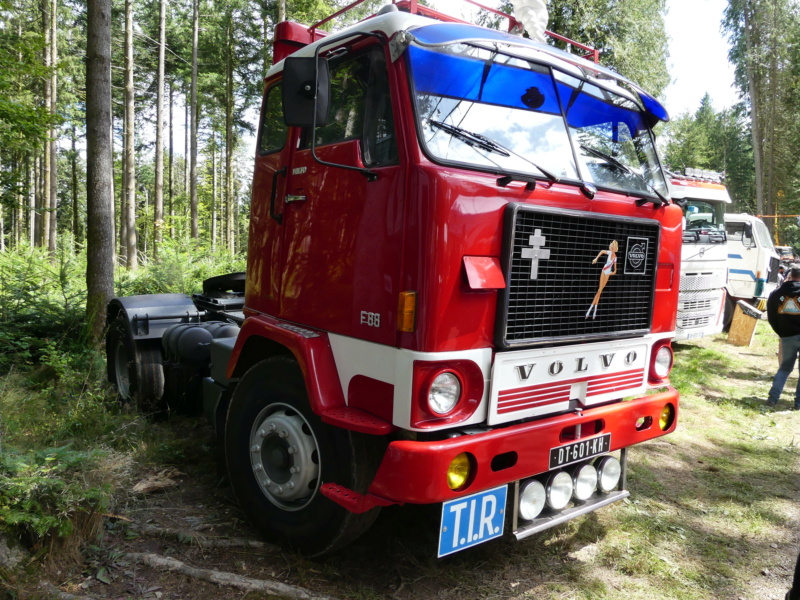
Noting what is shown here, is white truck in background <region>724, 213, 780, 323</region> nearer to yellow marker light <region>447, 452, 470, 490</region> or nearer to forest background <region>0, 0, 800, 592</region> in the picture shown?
forest background <region>0, 0, 800, 592</region>

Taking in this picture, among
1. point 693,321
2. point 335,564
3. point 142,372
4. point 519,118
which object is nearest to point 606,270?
point 519,118

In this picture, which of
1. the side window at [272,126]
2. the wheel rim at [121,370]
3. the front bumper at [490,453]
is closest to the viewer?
the front bumper at [490,453]

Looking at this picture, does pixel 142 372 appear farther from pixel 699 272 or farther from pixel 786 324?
pixel 699 272

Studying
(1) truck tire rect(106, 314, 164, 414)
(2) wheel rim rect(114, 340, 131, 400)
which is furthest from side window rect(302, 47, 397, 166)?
(2) wheel rim rect(114, 340, 131, 400)

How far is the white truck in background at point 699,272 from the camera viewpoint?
998cm

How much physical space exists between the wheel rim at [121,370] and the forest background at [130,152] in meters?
0.25

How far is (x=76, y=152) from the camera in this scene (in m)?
33.2

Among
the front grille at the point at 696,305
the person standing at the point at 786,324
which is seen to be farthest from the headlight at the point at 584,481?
the front grille at the point at 696,305

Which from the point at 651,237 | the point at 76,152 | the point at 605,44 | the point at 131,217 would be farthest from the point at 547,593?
the point at 76,152

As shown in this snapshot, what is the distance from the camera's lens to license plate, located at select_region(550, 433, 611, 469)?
2.90 meters

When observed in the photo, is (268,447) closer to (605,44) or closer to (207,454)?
(207,454)

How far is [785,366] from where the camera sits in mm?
7648

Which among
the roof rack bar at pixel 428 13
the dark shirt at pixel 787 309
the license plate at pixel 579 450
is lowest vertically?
the license plate at pixel 579 450

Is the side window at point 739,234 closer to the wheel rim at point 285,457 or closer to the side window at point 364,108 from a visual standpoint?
the side window at point 364,108
